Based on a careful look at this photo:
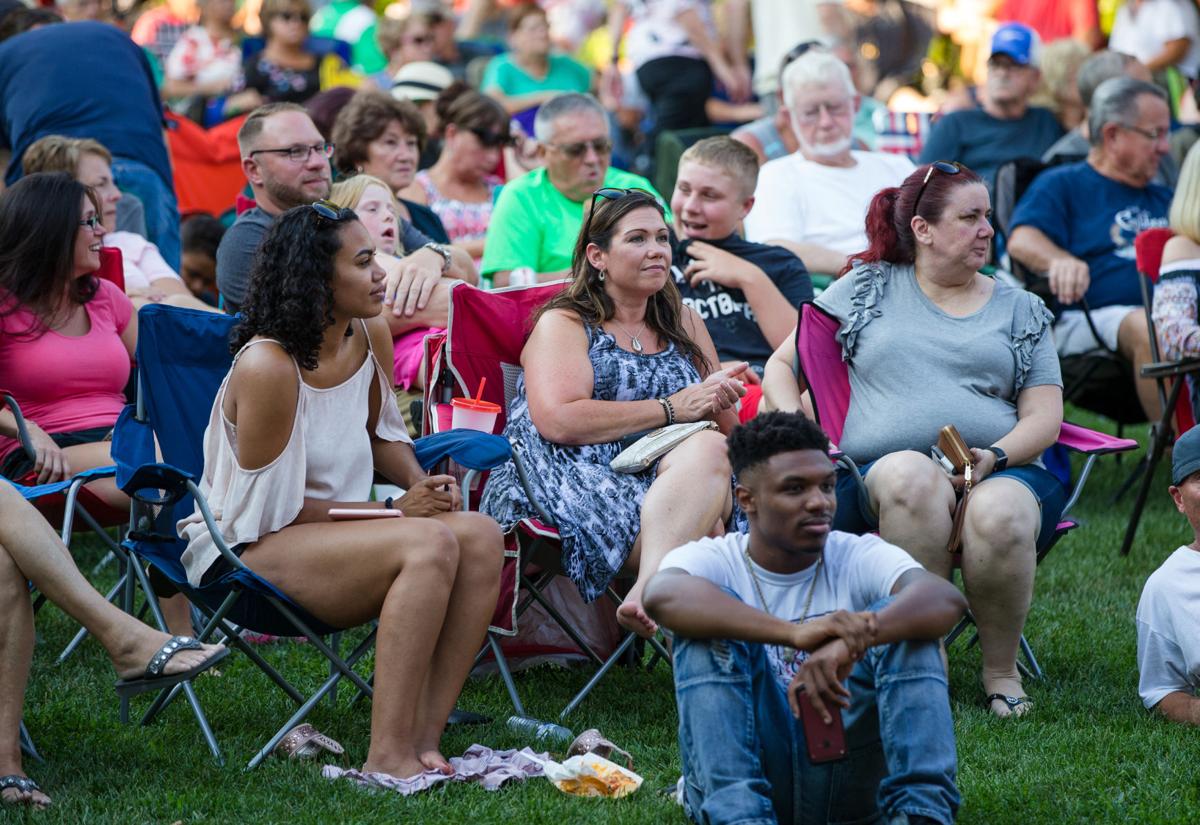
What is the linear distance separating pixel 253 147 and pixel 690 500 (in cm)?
236

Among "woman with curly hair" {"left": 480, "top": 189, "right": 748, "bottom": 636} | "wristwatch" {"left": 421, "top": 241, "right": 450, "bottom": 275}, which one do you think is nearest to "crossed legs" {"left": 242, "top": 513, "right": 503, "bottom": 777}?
"woman with curly hair" {"left": 480, "top": 189, "right": 748, "bottom": 636}

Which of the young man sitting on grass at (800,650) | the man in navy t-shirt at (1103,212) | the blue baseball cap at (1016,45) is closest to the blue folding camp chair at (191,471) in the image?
the young man sitting on grass at (800,650)

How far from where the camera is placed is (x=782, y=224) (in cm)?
703

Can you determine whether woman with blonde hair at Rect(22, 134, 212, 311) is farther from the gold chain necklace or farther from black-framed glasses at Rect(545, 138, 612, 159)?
the gold chain necklace

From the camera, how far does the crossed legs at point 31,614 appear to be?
383 centimetres

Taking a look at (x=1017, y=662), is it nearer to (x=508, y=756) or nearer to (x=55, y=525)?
(x=508, y=756)

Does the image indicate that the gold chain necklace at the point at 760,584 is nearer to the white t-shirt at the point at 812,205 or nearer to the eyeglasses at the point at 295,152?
the eyeglasses at the point at 295,152

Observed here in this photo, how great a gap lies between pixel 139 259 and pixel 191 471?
2289 mm

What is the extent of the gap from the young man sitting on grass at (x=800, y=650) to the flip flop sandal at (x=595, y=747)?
53 cm

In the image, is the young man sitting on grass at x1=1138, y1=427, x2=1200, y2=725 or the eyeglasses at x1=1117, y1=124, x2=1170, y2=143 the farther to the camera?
the eyeglasses at x1=1117, y1=124, x2=1170, y2=143

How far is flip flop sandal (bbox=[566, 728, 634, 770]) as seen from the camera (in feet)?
13.3

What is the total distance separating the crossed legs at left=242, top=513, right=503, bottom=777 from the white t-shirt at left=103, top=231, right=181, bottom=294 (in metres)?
2.74

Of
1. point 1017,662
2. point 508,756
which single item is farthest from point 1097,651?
point 508,756

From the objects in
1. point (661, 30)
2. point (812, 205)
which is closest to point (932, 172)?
point (812, 205)
